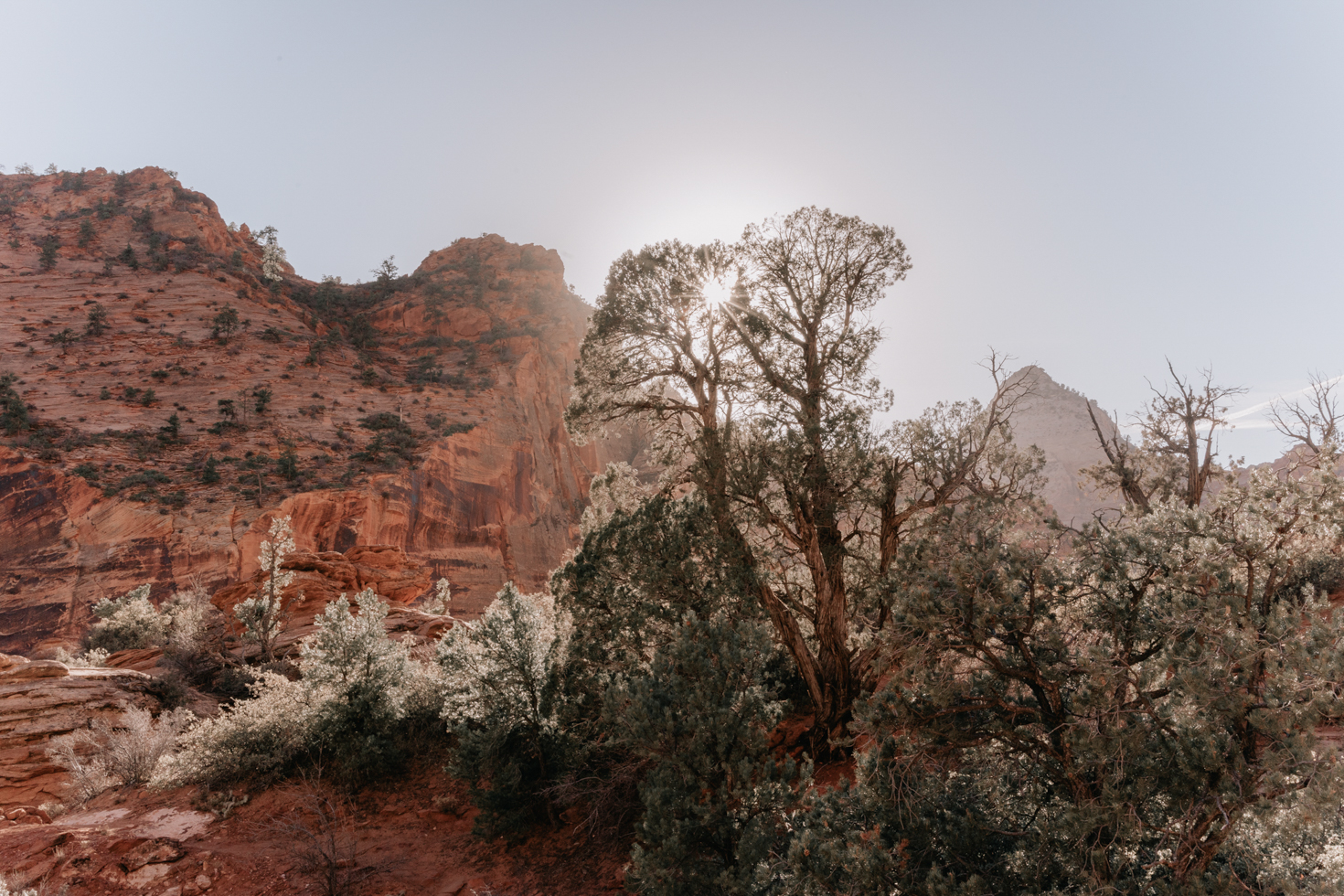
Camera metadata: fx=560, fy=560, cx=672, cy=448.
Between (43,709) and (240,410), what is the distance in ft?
86.5

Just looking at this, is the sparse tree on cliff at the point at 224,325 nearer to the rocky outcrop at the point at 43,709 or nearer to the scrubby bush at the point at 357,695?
the rocky outcrop at the point at 43,709

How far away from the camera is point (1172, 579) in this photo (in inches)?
178

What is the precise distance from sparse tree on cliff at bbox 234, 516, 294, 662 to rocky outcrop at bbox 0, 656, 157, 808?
110 inches

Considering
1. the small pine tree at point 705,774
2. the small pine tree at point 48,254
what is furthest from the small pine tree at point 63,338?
the small pine tree at point 705,774

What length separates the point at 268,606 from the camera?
18859mm

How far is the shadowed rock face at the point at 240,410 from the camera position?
85.9ft

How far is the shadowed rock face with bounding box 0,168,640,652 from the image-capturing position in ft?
85.9

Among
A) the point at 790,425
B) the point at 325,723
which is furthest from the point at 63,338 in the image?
the point at 790,425

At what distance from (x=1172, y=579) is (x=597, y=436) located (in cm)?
994

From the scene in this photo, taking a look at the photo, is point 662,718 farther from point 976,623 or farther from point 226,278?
point 226,278

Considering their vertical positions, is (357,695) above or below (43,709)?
above

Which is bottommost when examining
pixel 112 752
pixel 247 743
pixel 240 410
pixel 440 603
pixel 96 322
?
pixel 112 752

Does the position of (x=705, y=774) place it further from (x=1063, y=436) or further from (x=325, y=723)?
(x=1063, y=436)

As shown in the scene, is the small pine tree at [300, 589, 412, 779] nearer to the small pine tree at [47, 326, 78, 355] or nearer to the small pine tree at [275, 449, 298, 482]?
the small pine tree at [275, 449, 298, 482]
